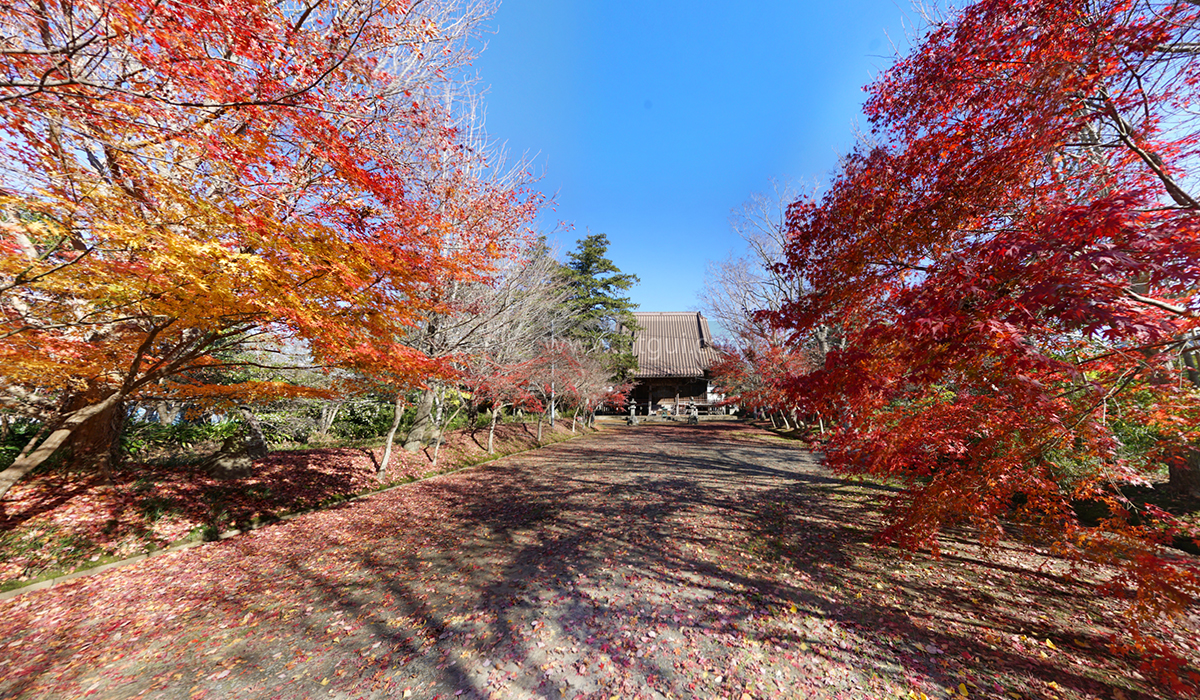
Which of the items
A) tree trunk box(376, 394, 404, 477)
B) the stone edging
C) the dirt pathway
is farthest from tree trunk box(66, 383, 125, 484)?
tree trunk box(376, 394, 404, 477)

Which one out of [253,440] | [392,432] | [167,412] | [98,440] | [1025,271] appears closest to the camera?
[1025,271]

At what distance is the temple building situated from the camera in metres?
26.2

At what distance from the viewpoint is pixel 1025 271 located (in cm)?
Answer: 276

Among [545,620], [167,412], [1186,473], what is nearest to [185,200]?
[545,620]

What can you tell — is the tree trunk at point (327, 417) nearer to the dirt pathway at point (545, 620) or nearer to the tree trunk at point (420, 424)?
the tree trunk at point (420, 424)

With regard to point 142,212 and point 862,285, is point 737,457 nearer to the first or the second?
point 862,285

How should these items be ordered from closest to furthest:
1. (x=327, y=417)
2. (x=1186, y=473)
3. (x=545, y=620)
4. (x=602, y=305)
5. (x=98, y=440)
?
(x=545, y=620) → (x=1186, y=473) → (x=98, y=440) → (x=327, y=417) → (x=602, y=305)

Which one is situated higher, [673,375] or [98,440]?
[673,375]

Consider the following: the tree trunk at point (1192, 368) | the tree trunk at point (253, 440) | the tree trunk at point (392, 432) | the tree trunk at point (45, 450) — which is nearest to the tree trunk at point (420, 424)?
the tree trunk at point (392, 432)

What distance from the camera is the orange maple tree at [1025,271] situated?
244cm

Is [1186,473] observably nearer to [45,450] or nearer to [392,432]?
[392,432]

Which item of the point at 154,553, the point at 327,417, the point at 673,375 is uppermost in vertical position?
the point at 673,375

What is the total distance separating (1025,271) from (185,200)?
294 inches

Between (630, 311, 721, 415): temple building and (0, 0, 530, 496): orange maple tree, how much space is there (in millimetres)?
21299
